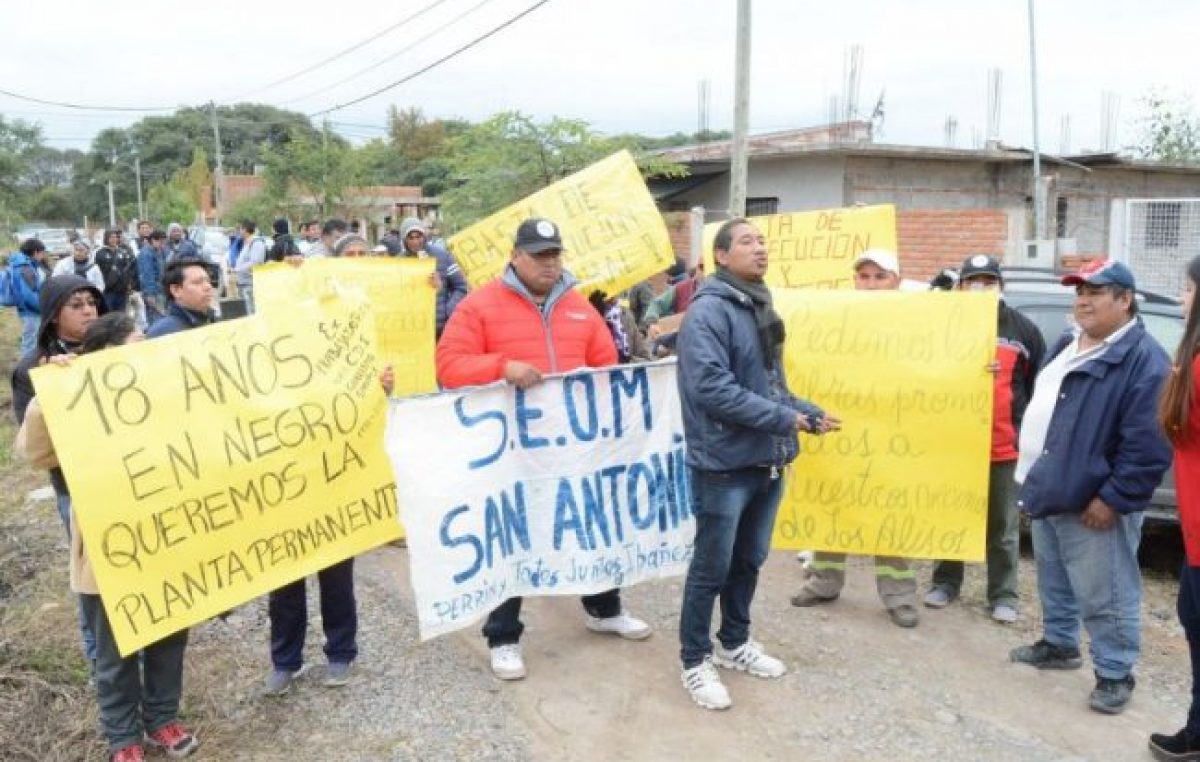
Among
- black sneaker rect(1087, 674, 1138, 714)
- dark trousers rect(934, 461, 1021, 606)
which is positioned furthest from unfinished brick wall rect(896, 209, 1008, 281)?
black sneaker rect(1087, 674, 1138, 714)

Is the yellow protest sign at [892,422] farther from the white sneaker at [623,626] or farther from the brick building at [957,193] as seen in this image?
the brick building at [957,193]

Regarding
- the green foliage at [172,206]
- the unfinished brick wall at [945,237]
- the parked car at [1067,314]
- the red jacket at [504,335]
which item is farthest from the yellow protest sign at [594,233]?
the green foliage at [172,206]

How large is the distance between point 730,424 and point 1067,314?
128 inches

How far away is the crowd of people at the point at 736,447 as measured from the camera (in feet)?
11.4

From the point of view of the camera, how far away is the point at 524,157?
1505 cm

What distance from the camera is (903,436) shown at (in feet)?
15.6

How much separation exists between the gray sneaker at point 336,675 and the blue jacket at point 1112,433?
3063 millimetres

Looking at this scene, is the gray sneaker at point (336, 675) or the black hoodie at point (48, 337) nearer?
the black hoodie at point (48, 337)

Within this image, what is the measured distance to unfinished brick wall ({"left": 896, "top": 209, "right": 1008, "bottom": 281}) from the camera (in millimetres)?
11820

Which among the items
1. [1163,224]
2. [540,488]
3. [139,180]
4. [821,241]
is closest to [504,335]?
[540,488]

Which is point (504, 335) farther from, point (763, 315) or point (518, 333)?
point (763, 315)

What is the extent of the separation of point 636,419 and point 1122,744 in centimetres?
235

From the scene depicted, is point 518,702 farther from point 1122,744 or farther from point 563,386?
point 1122,744

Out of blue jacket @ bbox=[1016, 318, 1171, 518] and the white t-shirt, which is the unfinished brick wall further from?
blue jacket @ bbox=[1016, 318, 1171, 518]
